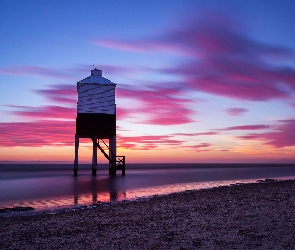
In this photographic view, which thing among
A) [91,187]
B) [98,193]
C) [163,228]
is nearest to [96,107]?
[91,187]

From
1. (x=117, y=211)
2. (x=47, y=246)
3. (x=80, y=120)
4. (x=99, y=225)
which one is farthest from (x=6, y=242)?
(x=80, y=120)

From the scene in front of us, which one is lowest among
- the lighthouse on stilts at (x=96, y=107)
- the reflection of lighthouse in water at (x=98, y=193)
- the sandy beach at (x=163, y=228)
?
the reflection of lighthouse in water at (x=98, y=193)

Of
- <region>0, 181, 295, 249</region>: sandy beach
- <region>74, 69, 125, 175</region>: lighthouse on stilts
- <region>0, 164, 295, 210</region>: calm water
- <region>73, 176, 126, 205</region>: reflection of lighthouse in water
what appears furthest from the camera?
<region>74, 69, 125, 175</region>: lighthouse on stilts

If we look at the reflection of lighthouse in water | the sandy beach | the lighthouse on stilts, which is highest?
the lighthouse on stilts

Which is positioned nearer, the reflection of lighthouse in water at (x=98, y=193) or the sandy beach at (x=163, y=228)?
the sandy beach at (x=163, y=228)

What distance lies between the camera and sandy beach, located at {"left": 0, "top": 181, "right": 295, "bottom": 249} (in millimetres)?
8031

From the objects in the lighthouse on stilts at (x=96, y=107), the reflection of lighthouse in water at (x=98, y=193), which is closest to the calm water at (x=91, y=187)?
the reflection of lighthouse in water at (x=98, y=193)

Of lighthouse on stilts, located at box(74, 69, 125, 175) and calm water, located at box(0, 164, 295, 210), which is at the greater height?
lighthouse on stilts, located at box(74, 69, 125, 175)

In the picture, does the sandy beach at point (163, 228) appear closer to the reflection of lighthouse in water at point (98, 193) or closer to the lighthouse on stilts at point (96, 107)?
the reflection of lighthouse in water at point (98, 193)

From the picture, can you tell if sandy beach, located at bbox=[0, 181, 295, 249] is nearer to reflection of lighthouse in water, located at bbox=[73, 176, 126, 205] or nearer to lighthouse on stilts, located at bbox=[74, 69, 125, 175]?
reflection of lighthouse in water, located at bbox=[73, 176, 126, 205]

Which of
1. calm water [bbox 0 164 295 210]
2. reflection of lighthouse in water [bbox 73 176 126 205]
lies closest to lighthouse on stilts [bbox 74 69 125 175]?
calm water [bbox 0 164 295 210]

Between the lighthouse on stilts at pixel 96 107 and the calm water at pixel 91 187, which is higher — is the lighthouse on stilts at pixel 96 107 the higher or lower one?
the higher one

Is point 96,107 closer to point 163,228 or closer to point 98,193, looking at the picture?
point 98,193

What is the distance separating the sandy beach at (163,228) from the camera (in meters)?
8.03
